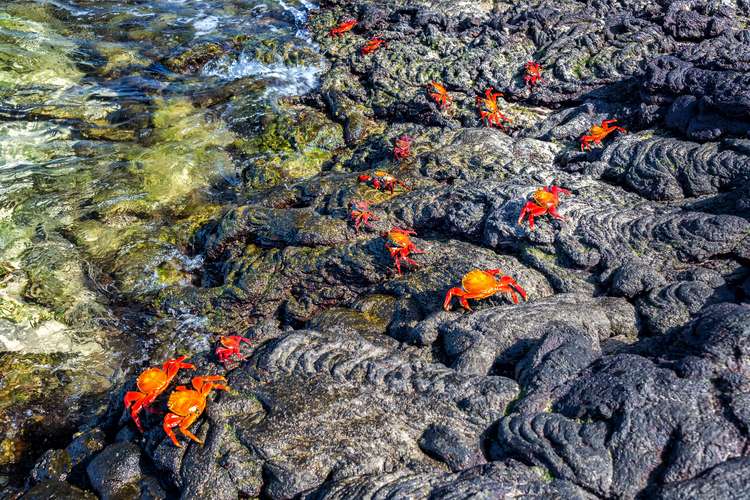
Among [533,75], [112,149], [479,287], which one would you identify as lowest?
[112,149]

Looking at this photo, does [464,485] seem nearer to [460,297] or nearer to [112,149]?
[460,297]

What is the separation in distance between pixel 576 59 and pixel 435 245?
6883mm

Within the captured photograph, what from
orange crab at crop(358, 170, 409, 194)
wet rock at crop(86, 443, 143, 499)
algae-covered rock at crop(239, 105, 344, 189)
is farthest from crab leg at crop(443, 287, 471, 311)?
algae-covered rock at crop(239, 105, 344, 189)

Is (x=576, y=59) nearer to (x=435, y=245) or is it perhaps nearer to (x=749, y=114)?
(x=749, y=114)

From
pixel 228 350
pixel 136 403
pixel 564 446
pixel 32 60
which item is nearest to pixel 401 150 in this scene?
pixel 228 350

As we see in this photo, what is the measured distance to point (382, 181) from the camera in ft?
29.1

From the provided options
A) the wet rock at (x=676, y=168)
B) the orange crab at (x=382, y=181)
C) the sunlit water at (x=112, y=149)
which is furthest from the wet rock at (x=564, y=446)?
the sunlit water at (x=112, y=149)

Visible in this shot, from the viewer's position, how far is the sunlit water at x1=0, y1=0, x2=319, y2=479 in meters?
8.66

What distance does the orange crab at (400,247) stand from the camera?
7.42 meters

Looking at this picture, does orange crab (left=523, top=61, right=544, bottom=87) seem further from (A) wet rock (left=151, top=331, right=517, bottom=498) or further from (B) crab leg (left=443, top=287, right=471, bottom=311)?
(A) wet rock (left=151, top=331, right=517, bottom=498)

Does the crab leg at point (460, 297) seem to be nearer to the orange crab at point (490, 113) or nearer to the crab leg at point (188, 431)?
the crab leg at point (188, 431)

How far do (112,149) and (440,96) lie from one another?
7792mm

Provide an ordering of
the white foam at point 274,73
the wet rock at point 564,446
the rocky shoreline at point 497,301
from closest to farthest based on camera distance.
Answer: the wet rock at point 564,446 < the rocky shoreline at point 497,301 < the white foam at point 274,73

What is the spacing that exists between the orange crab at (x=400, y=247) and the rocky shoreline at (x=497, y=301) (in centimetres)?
28
